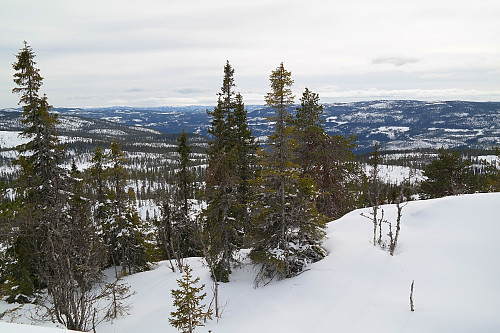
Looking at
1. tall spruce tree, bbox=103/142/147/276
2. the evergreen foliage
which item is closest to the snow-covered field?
tall spruce tree, bbox=103/142/147/276

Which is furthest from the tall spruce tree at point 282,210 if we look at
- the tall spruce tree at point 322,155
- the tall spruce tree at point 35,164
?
the tall spruce tree at point 35,164

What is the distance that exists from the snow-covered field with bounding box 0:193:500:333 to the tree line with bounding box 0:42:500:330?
4.67 feet

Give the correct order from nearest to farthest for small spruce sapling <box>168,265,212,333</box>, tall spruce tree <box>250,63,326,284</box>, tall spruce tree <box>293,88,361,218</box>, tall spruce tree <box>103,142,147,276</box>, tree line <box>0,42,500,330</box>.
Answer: small spruce sapling <box>168,265,212,333</box> < tree line <box>0,42,500,330</box> < tall spruce tree <box>250,63,326,284</box> < tall spruce tree <box>293,88,361,218</box> < tall spruce tree <box>103,142,147,276</box>

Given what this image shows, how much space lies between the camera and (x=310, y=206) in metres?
15.1

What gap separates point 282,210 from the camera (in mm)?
14977

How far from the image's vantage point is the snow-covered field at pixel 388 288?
10008 mm

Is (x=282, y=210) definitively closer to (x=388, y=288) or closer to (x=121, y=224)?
(x=388, y=288)

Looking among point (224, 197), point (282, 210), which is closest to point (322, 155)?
point (282, 210)

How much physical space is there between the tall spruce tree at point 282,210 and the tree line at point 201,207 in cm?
6

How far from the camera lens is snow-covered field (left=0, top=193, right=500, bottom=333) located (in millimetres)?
10008

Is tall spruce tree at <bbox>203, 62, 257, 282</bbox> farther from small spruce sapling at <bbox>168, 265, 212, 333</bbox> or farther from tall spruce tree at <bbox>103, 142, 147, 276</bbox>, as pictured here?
tall spruce tree at <bbox>103, 142, 147, 276</bbox>

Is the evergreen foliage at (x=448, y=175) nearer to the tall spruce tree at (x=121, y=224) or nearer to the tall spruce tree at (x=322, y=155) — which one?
the tall spruce tree at (x=322, y=155)

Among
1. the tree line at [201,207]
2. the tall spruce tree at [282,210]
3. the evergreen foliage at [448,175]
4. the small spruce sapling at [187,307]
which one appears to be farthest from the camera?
the evergreen foliage at [448,175]

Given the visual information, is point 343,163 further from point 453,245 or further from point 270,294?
point 270,294
